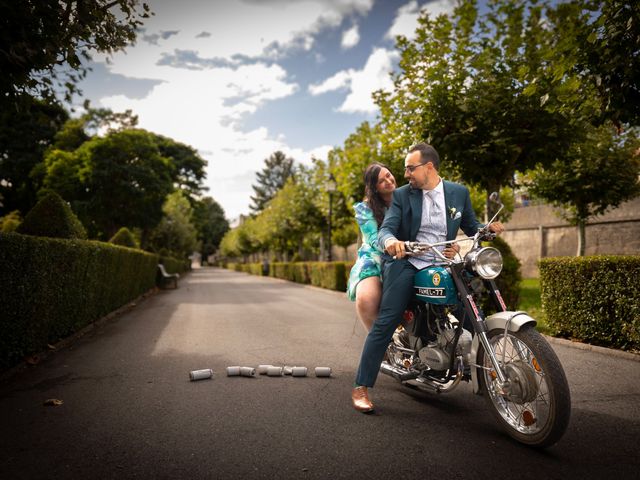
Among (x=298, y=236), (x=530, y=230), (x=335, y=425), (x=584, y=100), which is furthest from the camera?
(x=298, y=236)

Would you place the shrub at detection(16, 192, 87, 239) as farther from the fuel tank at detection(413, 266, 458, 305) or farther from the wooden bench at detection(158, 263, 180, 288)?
the wooden bench at detection(158, 263, 180, 288)

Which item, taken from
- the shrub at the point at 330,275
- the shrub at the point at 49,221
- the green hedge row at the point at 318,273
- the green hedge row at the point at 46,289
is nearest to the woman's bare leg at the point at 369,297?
the green hedge row at the point at 46,289

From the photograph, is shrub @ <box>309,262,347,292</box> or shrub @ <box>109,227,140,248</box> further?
shrub @ <box>309,262,347,292</box>

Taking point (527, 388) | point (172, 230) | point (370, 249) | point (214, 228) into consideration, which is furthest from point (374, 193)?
point (214, 228)

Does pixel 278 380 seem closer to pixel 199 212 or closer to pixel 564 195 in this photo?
pixel 564 195

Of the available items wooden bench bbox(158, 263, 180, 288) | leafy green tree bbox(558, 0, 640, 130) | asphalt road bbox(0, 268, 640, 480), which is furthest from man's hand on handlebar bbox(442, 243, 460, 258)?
wooden bench bbox(158, 263, 180, 288)

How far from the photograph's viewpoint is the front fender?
271 centimetres

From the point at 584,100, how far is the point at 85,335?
325 inches

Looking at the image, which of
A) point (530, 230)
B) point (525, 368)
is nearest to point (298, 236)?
point (530, 230)

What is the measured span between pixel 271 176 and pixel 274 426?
8391cm

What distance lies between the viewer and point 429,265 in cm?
325

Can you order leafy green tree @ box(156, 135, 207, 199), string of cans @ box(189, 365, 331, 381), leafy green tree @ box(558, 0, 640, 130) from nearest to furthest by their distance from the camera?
leafy green tree @ box(558, 0, 640, 130)
string of cans @ box(189, 365, 331, 381)
leafy green tree @ box(156, 135, 207, 199)

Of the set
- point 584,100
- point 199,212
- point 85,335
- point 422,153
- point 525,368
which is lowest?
point 85,335

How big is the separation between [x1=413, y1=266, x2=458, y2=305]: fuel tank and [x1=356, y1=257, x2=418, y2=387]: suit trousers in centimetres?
13
